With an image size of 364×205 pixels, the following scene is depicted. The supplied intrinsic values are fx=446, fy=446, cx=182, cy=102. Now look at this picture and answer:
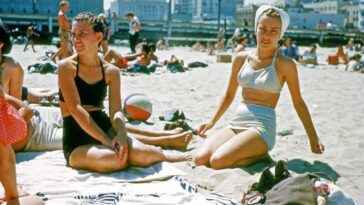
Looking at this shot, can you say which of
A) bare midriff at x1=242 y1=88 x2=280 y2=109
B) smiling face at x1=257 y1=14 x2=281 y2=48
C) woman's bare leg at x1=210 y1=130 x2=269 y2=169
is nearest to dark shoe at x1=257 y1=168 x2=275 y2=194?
woman's bare leg at x1=210 y1=130 x2=269 y2=169

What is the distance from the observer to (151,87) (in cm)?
941

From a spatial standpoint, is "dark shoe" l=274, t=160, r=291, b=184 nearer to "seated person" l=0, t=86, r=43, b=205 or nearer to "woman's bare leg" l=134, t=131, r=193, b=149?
"woman's bare leg" l=134, t=131, r=193, b=149

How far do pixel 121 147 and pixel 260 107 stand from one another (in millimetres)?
1460

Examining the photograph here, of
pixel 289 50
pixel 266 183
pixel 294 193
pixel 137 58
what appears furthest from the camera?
pixel 289 50

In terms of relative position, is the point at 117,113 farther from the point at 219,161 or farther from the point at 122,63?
the point at 122,63

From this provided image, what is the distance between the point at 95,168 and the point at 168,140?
3.83 ft

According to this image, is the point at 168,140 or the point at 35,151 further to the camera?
the point at 168,140

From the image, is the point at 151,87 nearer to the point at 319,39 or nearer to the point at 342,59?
the point at 342,59

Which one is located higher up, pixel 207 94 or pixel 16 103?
Answer: pixel 16 103

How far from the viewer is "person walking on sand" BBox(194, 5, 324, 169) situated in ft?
13.4

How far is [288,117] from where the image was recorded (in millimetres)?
6734

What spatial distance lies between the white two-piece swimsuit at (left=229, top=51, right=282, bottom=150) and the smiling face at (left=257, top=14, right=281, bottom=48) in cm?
17

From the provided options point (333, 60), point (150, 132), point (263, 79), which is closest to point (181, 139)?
point (150, 132)

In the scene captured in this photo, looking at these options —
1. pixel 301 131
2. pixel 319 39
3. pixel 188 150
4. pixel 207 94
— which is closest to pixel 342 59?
pixel 207 94
